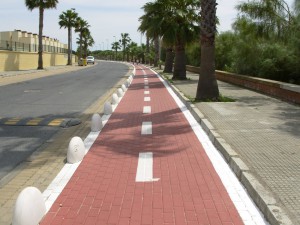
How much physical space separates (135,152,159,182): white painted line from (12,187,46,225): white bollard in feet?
5.60

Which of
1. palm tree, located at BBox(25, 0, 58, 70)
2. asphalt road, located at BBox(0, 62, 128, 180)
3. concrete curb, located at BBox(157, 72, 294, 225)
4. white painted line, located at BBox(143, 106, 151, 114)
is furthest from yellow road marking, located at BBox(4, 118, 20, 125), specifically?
palm tree, located at BBox(25, 0, 58, 70)

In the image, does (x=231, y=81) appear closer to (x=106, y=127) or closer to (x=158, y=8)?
(x=158, y=8)

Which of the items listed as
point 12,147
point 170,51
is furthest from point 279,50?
point 170,51

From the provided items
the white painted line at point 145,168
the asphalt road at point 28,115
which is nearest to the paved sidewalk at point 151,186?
the white painted line at point 145,168

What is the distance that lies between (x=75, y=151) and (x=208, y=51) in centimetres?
837

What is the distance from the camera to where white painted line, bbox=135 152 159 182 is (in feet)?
18.8

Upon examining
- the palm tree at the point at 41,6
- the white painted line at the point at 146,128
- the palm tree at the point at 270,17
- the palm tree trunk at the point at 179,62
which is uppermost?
the palm tree at the point at 41,6

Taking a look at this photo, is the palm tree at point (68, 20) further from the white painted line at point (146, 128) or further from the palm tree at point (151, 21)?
the white painted line at point (146, 128)

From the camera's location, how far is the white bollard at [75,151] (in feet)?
21.7

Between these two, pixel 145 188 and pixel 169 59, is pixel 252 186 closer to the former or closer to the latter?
pixel 145 188

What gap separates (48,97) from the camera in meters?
16.4

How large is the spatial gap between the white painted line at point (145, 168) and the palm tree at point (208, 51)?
7.16 meters

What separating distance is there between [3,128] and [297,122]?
23.8 ft

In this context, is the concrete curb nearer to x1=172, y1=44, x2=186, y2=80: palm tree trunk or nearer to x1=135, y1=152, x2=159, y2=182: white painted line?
x1=135, y1=152, x2=159, y2=182: white painted line
